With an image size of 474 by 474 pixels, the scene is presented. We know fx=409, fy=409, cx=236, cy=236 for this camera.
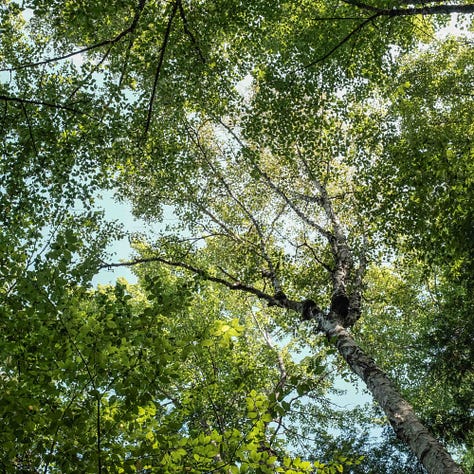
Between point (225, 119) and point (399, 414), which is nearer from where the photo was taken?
point (399, 414)

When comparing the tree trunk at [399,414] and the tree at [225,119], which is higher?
the tree at [225,119]

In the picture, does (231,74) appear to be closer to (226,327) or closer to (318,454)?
(226,327)

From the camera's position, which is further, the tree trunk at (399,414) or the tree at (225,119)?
the tree at (225,119)

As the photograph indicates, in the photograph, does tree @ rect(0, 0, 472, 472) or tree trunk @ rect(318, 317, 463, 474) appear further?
tree @ rect(0, 0, 472, 472)

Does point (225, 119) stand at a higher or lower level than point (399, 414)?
higher

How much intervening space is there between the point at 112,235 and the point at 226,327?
1029cm

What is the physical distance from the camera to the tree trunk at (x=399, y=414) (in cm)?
483

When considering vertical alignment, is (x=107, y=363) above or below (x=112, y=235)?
below

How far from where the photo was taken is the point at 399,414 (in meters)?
5.80

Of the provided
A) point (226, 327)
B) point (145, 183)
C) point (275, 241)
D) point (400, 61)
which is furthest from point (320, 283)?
point (226, 327)

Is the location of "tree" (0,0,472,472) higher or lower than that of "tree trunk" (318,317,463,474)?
higher

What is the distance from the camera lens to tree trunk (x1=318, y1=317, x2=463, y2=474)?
483 cm

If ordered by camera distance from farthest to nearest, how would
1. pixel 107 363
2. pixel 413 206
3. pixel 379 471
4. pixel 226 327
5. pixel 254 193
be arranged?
pixel 254 193 < pixel 379 471 < pixel 413 206 < pixel 107 363 < pixel 226 327

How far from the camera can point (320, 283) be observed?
1295cm
